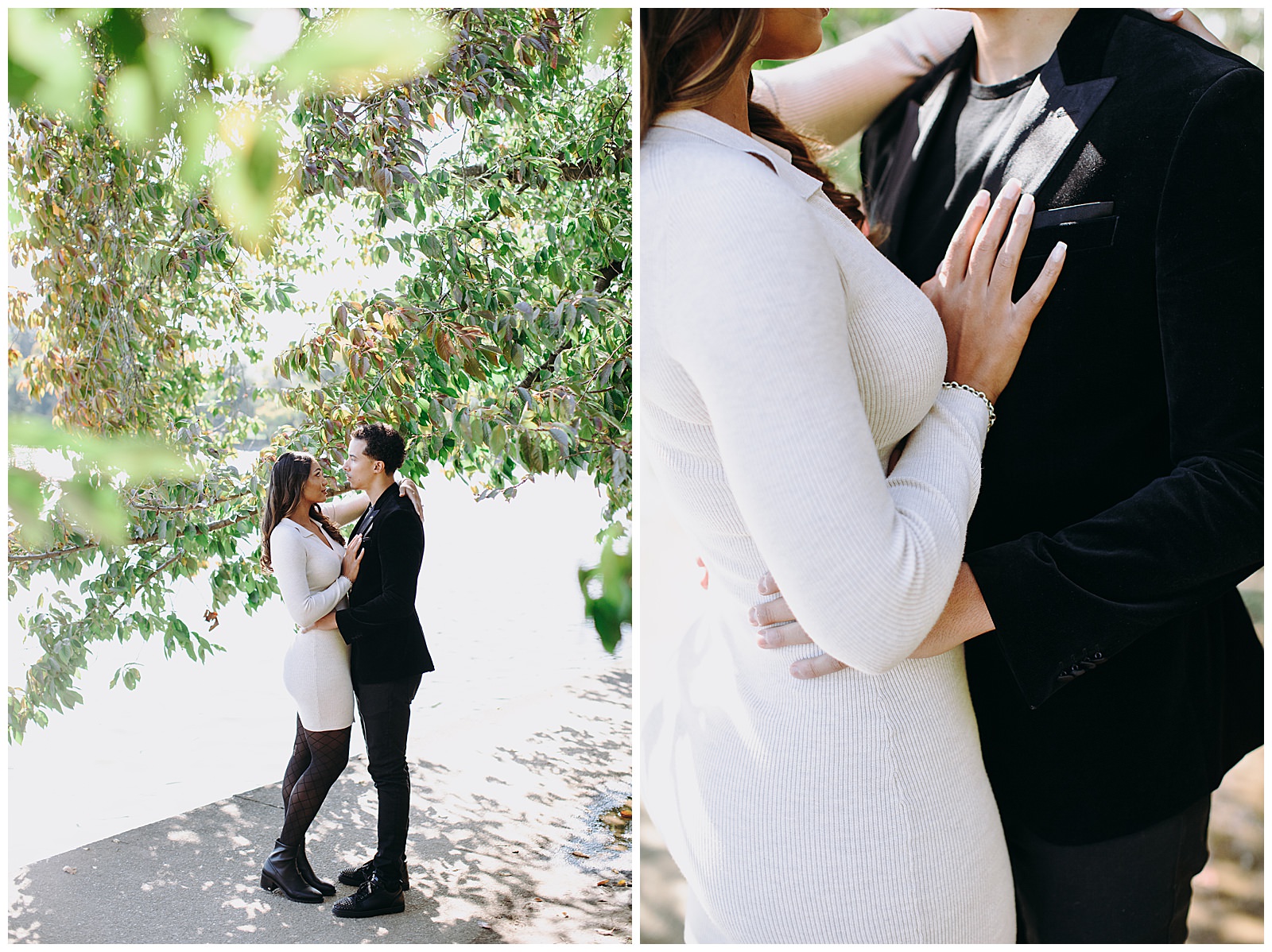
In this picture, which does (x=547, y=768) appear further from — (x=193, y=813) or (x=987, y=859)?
(x=987, y=859)

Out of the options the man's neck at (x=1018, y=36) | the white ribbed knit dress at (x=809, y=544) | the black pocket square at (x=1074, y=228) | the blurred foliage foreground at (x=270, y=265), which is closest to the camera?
the white ribbed knit dress at (x=809, y=544)


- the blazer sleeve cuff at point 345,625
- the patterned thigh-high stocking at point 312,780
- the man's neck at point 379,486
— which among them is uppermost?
the man's neck at point 379,486

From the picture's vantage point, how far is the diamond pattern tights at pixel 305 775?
1476 mm

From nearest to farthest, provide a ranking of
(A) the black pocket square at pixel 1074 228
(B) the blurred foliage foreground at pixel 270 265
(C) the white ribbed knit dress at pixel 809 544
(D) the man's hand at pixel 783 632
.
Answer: (C) the white ribbed knit dress at pixel 809 544
(D) the man's hand at pixel 783 632
(A) the black pocket square at pixel 1074 228
(B) the blurred foliage foreground at pixel 270 265

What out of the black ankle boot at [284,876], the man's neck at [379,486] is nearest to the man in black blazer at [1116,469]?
the man's neck at [379,486]

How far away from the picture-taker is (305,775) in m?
1.48

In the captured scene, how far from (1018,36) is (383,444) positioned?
1113 mm

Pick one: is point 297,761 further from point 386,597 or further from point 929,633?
point 929,633

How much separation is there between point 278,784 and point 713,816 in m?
0.93

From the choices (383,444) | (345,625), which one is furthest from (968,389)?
(345,625)

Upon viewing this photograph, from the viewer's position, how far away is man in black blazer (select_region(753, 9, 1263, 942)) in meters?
0.89

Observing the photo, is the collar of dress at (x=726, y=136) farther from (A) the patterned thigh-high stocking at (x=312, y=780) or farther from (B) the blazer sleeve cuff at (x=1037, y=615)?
(A) the patterned thigh-high stocking at (x=312, y=780)

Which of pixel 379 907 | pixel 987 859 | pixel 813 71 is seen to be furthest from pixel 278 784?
pixel 813 71

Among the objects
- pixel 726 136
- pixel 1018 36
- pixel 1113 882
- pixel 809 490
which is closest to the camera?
pixel 809 490
